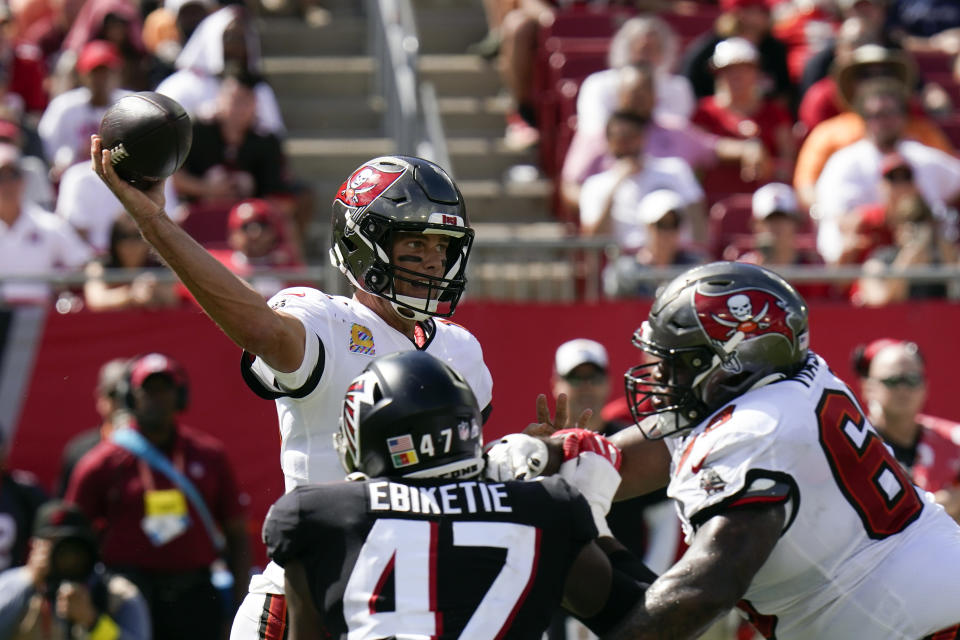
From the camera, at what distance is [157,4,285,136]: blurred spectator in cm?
1090

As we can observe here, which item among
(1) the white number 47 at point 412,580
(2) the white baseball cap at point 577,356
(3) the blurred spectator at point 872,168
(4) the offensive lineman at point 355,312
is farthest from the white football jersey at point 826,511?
(3) the blurred spectator at point 872,168

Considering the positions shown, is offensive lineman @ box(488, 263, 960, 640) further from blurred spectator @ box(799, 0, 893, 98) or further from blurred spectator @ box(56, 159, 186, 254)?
blurred spectator @ box(799, 0, 893, 98)

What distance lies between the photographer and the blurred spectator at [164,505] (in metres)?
8.27

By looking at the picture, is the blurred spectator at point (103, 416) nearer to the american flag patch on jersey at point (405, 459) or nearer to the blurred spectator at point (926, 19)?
the american flag patch on jersey at point (405, 459)

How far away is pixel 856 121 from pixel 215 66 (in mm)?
4352

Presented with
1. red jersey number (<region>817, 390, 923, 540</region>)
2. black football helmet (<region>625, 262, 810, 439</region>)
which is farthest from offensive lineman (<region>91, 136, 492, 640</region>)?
red jersey number (<region>817, 390, 923, 540</region>)

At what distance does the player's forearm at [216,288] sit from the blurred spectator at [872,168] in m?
6.33

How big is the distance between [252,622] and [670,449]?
4.50 ft

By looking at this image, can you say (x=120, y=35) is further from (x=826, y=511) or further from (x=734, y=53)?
(x=826, y=511)

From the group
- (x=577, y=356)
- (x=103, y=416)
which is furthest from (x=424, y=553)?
(x=103, y=416)

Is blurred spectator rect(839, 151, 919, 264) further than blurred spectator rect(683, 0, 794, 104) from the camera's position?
No

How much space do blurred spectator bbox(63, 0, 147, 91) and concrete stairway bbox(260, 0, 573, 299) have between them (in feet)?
4.22

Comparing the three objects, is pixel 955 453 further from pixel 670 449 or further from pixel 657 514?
pixel 670 449

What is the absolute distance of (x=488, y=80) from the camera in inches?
513
